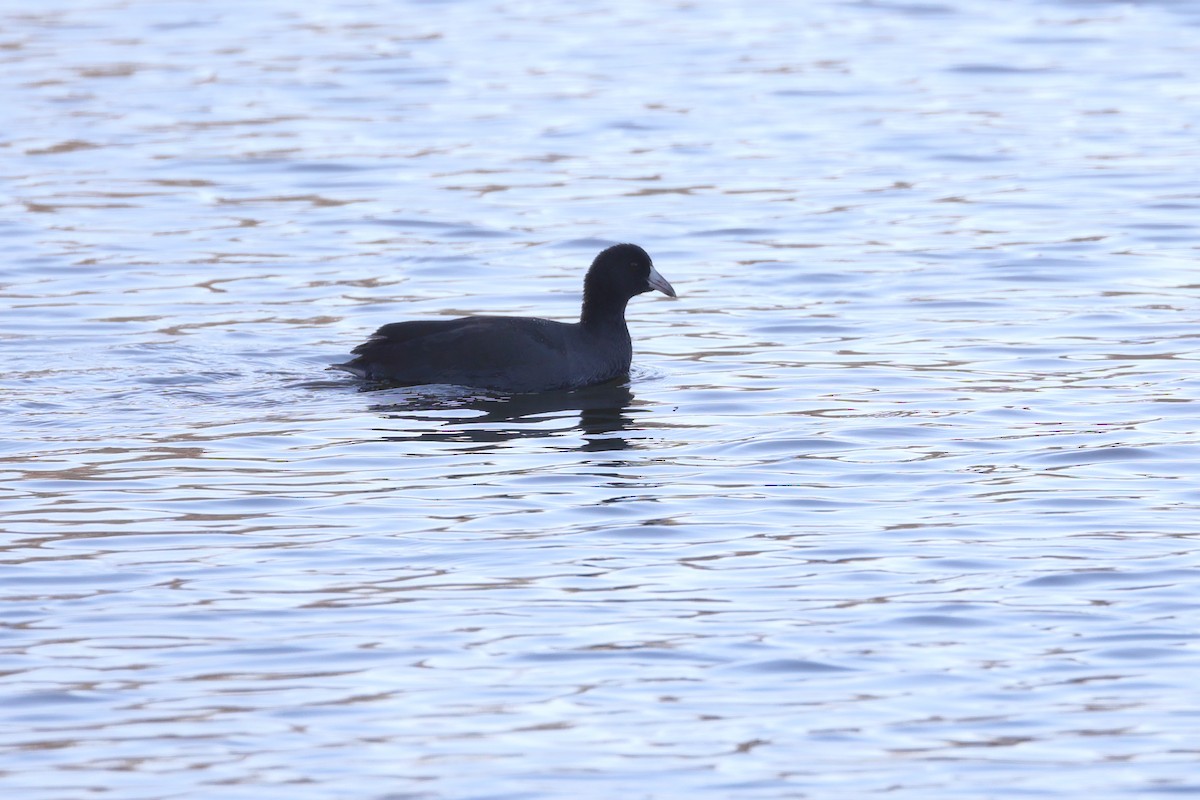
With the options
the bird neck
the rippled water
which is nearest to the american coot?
the bird neck

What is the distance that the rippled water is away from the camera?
714 cm

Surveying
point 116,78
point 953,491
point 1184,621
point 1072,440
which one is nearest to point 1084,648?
point 1184,621

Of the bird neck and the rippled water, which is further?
the bird neck

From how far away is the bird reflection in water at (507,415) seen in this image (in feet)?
38.2

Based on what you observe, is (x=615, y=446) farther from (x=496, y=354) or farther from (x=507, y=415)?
(x=496, y=354)

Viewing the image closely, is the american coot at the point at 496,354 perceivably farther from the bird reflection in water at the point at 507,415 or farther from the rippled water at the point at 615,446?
the rippled water at the point at 615,446

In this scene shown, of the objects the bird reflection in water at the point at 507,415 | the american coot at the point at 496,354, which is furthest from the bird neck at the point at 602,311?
the bird reflection in water at the point at 507,415

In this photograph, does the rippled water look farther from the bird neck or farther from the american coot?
the bird neck

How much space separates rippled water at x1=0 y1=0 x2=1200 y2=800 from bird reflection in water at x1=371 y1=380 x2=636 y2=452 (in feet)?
0.17

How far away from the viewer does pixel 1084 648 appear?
25.8 ft

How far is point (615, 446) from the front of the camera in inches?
450

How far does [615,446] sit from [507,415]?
107 centimetres

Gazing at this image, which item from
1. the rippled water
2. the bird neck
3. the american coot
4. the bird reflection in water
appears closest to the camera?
the rippled water

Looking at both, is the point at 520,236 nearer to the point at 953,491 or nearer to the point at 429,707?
the point at 953,491
